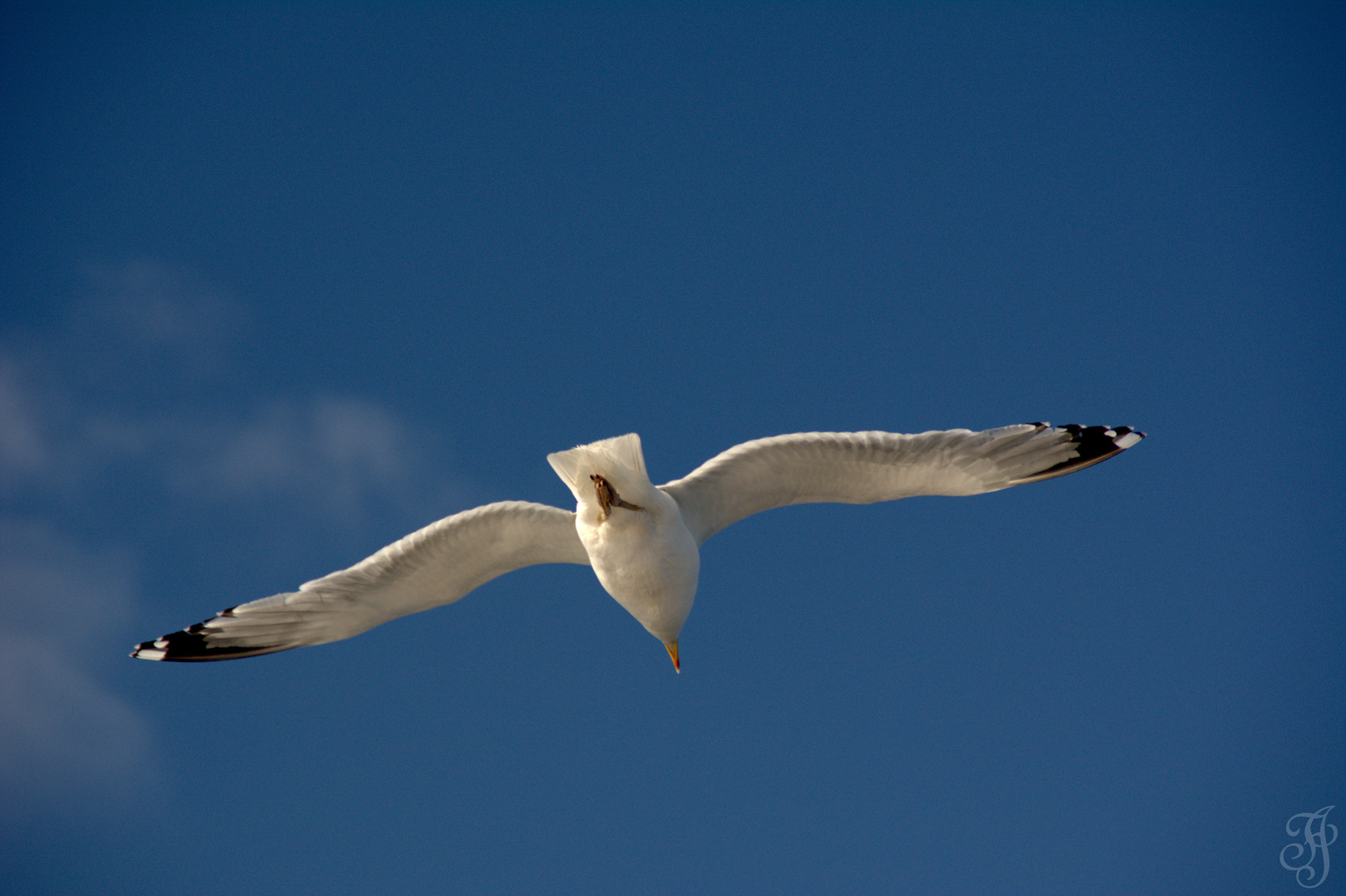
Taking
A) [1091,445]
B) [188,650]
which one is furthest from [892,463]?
[188,650]

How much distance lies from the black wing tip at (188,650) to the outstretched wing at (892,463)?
3202 mm

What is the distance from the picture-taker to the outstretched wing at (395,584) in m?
7.79

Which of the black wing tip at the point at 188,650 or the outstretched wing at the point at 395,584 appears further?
the black wing tip at the point at 188,650

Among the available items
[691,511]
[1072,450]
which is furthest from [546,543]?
[1072,450]

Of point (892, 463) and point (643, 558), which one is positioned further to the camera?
point (892, 463)

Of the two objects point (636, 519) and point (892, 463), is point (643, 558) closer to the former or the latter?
point (636, 519)

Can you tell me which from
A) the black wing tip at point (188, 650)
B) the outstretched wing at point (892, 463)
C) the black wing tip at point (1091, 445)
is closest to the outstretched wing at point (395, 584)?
the black wing tip at point (188, 650)

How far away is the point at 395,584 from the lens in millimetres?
8000

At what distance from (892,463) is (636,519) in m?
1.68

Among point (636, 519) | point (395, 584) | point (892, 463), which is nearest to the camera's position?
point (636, 519)

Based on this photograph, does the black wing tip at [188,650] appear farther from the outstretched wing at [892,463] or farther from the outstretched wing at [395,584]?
the outstretched wing at [892,463]

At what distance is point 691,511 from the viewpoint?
316 inches

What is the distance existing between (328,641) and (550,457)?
2296 millimetres

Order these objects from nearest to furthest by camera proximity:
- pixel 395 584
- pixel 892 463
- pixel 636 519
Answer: pixel 636 519 < pixel 892 463 < pixel 395 584
